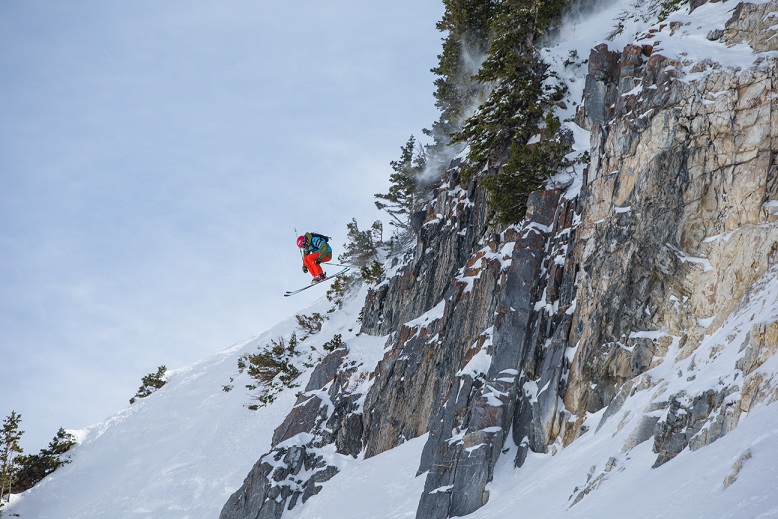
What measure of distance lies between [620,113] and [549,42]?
558 inches

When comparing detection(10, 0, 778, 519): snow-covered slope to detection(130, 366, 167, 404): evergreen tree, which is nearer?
detection(10, 0, 778, 519): snow-covered slope

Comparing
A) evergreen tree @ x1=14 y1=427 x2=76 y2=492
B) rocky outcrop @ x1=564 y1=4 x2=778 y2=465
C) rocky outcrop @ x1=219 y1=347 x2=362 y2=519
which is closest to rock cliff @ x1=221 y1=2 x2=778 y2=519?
rocky outcrop @ x1=564 y1=4 x2=778 y2=465

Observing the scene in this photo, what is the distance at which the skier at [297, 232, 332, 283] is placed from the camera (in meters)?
26.2

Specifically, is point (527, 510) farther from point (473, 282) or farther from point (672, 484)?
point (473, 282)

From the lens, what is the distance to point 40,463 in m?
35.0

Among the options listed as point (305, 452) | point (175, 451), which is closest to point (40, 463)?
point (175, 451)

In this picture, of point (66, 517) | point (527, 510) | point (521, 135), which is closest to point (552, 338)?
point (527, 510)

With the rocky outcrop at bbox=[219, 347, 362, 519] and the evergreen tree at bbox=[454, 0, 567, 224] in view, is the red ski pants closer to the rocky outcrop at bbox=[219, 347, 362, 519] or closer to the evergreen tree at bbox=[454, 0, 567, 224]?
the rocky outcrop at bbox=[219, 347, 362, 519]

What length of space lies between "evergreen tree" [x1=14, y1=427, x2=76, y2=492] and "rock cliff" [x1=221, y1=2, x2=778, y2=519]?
22.3 meters

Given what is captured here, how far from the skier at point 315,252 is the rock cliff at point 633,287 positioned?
5921 mm

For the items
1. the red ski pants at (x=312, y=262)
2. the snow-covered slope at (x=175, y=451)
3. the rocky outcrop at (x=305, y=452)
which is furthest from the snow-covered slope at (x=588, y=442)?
the red ski pants at (x=312, y=262)

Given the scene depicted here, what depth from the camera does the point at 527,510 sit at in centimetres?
1325

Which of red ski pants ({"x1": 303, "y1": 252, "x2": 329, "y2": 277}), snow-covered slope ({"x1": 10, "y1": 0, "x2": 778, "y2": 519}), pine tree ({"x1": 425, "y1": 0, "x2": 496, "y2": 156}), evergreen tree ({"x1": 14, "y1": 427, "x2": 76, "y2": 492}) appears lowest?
snow-covered slope ({"x1": 10, "y1": 0, "x2": 778, "y2": 519})

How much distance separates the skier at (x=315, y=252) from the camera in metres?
26.2
